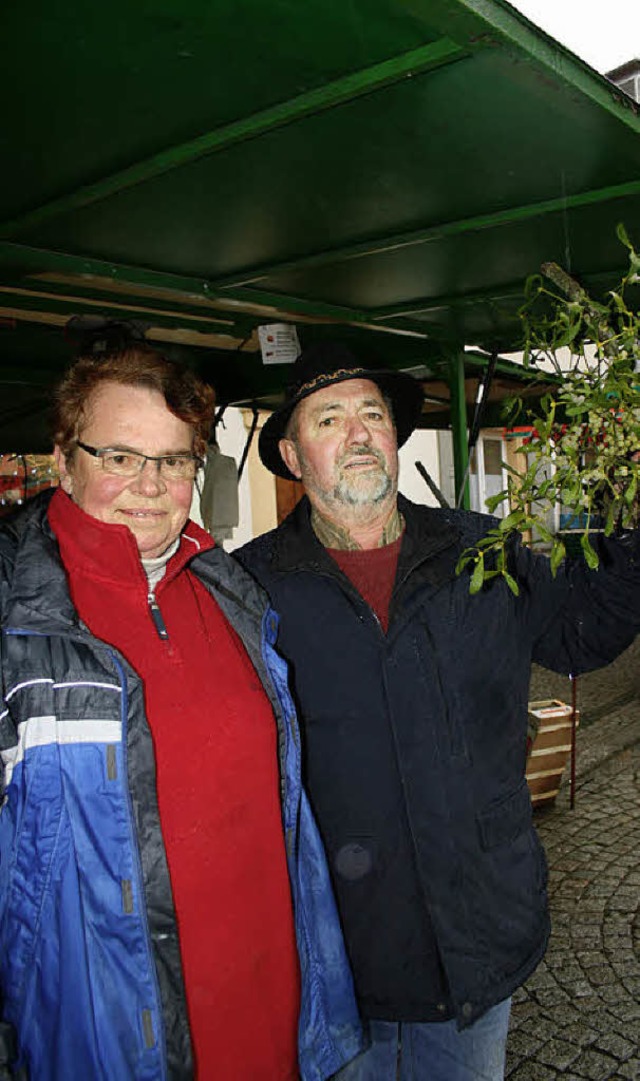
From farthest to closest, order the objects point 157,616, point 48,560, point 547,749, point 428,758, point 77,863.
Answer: point 547,749 < point 428,758 < point 157,616 < point 48,560 < point 77,863

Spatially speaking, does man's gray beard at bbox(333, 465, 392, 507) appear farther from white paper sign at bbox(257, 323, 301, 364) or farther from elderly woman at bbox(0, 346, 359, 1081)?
white paper sign at bbox(257, 323, 301, 364)

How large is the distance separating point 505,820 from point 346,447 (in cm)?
106

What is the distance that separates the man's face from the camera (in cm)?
220

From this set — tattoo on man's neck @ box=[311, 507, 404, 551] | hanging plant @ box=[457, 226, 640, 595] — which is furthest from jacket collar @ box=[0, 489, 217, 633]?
hanging plant @ box=[457, 226, 640, 595]

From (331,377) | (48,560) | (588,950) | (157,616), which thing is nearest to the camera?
(48,560)

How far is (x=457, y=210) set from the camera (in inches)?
98.7

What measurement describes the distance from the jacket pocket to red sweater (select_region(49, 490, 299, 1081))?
50cm

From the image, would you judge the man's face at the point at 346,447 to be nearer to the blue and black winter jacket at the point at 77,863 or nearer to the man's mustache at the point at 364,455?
the man's mustache at the point at 364,455

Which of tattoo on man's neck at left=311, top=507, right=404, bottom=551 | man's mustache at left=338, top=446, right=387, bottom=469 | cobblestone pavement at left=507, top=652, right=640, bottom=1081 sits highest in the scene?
man's mustache at left=338, top=446, right=387, bottom=469

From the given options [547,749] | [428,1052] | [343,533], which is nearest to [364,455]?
[343,533]

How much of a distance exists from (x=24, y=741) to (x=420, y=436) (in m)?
14.5

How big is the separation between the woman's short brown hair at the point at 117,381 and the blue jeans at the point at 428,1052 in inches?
61.8

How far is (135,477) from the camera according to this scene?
1.86 metres

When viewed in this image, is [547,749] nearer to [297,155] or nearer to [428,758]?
[428,758]
